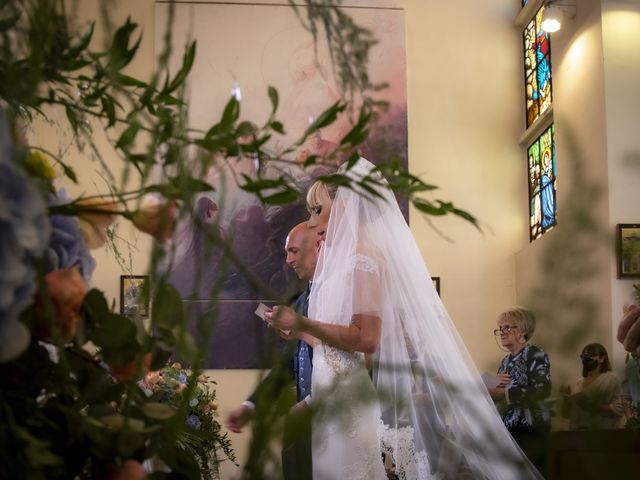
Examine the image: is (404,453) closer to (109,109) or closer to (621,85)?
(109,109)

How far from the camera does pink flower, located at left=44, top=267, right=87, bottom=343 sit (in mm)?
371

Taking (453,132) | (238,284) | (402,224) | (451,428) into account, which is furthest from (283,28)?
(451,428)

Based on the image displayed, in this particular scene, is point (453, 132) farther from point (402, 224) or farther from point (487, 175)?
point (402, 224)

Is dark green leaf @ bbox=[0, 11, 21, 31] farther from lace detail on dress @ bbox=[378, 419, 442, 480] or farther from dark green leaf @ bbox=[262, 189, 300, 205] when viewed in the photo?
lace detail on dress @ bbox=[378, 419, 442, 480]

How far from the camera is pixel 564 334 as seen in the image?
0.27 meters

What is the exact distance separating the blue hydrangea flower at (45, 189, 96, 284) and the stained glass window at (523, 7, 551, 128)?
28.3 feet

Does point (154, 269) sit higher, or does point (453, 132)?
point (453, 132)

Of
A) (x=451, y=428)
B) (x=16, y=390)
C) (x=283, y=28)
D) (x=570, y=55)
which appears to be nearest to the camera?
(x=16, y=390)

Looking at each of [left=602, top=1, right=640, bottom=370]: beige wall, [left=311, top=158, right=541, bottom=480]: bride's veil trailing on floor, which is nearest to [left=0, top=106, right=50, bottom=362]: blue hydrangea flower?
[left=311, top=158, right=541, bottom=480]: bride's veil trailing on floor

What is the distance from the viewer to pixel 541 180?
9086 millimetres

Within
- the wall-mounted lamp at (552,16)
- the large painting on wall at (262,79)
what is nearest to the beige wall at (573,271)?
the wall-mounted lamp at (552,16)

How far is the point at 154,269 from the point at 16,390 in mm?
101

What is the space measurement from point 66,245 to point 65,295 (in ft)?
0.15

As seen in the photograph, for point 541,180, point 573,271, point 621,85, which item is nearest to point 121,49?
point 573,271
